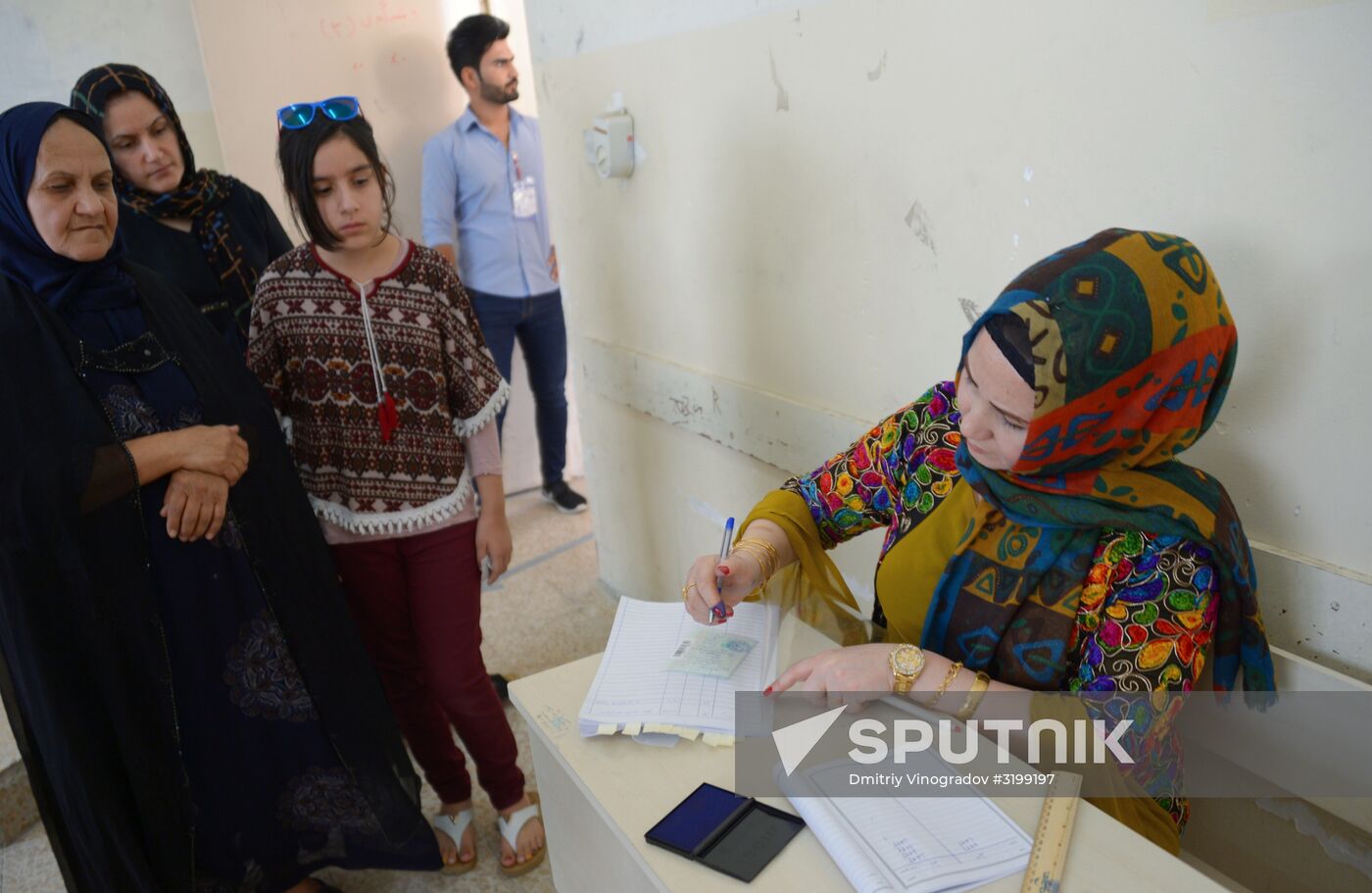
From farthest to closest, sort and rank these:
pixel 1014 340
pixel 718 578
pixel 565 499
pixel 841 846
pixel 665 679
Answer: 1. pixel 565 499
2. pixel 718 578
3. pixel 665 679
4. pixel 1014 340
5. pixel 841 846

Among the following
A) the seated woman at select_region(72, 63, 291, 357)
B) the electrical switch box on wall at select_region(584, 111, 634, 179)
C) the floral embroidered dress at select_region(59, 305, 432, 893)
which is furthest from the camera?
the electrical switch box on wall at select_region(584, 111, 634, 179)

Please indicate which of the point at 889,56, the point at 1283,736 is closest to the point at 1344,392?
the point at 1283,736

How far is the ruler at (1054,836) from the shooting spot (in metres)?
0.85

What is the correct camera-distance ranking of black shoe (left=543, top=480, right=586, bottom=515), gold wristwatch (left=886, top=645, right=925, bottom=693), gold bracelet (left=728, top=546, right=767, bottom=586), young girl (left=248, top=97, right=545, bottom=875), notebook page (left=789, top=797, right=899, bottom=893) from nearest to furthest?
notebook page (left=789, top=797, right=899, bottom=893)
gold wristwatch (left=886, top=645, right=925, bottom=693)
gold bracelet (left=728, top=546, right=767, bottom=586)
young girl (left=248, top=97, right=545, bottom=875)
black shoe (left=543, top=480, right=586, bottom=515)

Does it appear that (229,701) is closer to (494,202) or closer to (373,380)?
(373,380)

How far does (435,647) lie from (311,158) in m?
0.93

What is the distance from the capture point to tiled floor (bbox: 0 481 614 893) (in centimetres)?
193

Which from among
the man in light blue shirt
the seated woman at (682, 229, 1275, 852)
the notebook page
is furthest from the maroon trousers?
the man in light blue shirt

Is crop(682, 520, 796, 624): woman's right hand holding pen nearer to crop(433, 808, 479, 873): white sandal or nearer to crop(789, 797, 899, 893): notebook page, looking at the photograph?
crop(789, 797, 899, 893): notebook page

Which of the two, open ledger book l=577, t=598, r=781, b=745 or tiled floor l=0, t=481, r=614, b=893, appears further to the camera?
tiled floor l=0, t=481, r=614, b=893

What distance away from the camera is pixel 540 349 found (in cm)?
350

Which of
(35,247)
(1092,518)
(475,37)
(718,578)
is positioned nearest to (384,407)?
(35,247)

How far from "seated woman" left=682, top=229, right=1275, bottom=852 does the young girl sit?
2.85 ft

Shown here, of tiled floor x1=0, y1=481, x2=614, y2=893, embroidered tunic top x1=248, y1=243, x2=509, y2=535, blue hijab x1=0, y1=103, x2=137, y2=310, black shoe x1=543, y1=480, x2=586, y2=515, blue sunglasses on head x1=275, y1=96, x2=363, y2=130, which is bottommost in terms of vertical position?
tiled floor x1=0, y1=481, x2=614, y2=893
